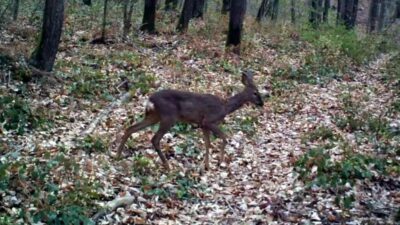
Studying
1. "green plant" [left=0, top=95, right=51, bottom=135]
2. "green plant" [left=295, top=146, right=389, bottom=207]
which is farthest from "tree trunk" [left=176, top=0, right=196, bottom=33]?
"green plant" [left=295, top=146, right=389, bottom=207]

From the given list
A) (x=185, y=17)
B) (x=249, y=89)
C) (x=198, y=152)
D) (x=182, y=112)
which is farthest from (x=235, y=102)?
(x=185, y=17)

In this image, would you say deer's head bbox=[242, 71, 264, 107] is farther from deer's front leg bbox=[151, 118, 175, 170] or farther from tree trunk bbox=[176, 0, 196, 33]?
tree trunk bbox=[176, 0, 196, 33]

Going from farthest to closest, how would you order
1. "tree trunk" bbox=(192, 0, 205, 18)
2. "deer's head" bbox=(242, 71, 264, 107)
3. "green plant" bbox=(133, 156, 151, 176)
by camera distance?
"tree trunk" bbox=(192, 0, 205, 18)
"deer's head" bbox=(242, 71, 264, 107)
"green plant" bbox=(133, 156, 151, 176)

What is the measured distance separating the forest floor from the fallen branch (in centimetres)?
12

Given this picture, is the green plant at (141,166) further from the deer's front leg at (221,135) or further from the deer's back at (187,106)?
the deer's front leg at (221,135)

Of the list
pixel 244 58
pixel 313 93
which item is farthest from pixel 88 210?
pixel 244 58

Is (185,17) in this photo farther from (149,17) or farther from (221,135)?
(221,135)

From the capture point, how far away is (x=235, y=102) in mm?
9258

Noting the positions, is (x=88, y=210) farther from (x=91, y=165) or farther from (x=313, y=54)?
(x=313, y=54)

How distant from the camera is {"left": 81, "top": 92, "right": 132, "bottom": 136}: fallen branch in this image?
950 cm

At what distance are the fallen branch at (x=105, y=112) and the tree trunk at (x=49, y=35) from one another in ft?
6.32

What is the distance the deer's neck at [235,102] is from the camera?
30.0 ft

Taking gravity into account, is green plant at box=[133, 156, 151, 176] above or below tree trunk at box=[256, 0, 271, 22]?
below

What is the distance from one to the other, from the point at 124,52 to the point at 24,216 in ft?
32.3
